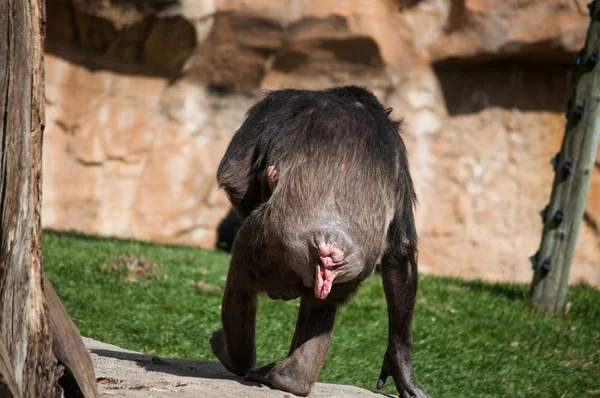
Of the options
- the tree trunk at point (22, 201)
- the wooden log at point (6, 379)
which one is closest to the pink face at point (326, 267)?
the tree trunk at point (22, 201)

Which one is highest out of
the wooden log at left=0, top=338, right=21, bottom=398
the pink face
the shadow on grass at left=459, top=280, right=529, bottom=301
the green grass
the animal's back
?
the animal's back

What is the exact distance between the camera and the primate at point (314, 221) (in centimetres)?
388

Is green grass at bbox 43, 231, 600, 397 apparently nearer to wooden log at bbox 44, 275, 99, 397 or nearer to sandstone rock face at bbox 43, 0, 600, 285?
wooden log at bbox 44, 275, 99, 397

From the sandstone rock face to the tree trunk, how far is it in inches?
321

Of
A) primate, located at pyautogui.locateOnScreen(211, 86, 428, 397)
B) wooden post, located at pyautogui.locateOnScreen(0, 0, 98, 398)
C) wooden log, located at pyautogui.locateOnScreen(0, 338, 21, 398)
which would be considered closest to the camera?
wooden log, located at pyautogui.locateOnScreen(0, 338, 21, 398)

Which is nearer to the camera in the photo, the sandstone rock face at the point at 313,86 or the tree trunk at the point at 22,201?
the tree trunk at the point at 22,201

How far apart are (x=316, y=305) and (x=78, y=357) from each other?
138cm

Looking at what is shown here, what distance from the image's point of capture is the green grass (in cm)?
603

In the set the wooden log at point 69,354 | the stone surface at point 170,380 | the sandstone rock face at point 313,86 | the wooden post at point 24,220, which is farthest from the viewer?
the sandstone rock face at point 313,86

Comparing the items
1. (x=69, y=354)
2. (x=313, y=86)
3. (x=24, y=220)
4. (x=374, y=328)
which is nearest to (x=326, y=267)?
(x=69, y=354)

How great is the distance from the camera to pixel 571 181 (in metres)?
7.85

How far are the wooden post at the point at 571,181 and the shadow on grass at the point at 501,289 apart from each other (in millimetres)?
278

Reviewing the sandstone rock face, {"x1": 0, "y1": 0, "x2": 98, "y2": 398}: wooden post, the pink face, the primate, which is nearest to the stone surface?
the primate

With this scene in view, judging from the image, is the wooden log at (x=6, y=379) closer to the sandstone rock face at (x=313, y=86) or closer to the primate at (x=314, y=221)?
the primate at (x=314, y=221)
